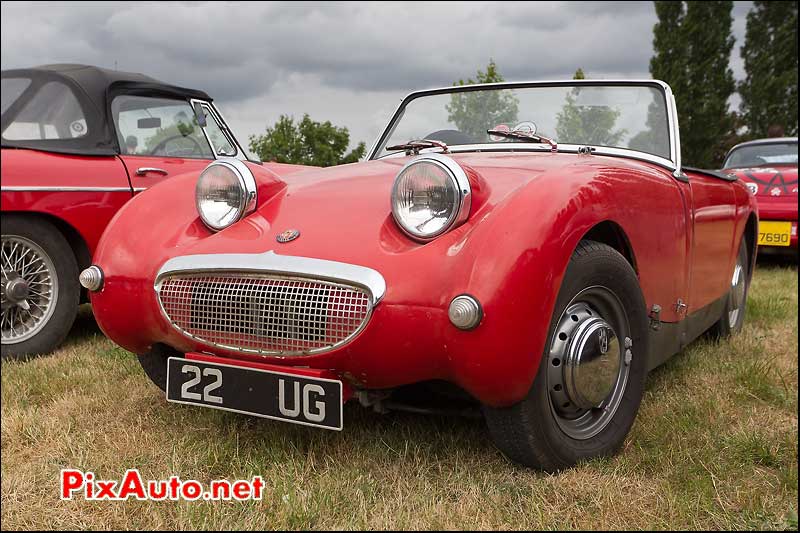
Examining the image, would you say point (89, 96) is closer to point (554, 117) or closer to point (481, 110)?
point (481, 110)

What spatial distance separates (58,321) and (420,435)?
7.52 ft

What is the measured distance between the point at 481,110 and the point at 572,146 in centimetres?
59

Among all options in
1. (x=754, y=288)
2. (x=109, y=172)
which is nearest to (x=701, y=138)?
(x=754, y=288)

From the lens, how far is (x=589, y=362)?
2.24 metres

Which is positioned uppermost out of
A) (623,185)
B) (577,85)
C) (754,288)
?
(577,85)

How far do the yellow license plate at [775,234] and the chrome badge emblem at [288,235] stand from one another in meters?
5.96

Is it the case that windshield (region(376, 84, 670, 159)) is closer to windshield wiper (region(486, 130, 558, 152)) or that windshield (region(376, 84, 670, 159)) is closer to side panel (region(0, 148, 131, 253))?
windshield wiper (region(486, 130, 558, 152))

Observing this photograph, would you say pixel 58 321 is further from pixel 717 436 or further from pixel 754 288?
pixel 754 288

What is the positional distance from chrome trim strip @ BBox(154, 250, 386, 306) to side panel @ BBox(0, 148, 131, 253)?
1823mm

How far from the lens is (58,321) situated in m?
3.83

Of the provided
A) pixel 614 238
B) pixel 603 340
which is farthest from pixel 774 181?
pixel 603 340

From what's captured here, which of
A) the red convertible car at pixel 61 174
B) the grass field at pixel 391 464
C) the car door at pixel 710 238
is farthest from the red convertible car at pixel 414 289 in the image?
the red convertible car at pixel 61 174

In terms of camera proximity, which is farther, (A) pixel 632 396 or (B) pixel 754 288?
(B) pixel 754 288

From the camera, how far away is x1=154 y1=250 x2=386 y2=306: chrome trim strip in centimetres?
200
